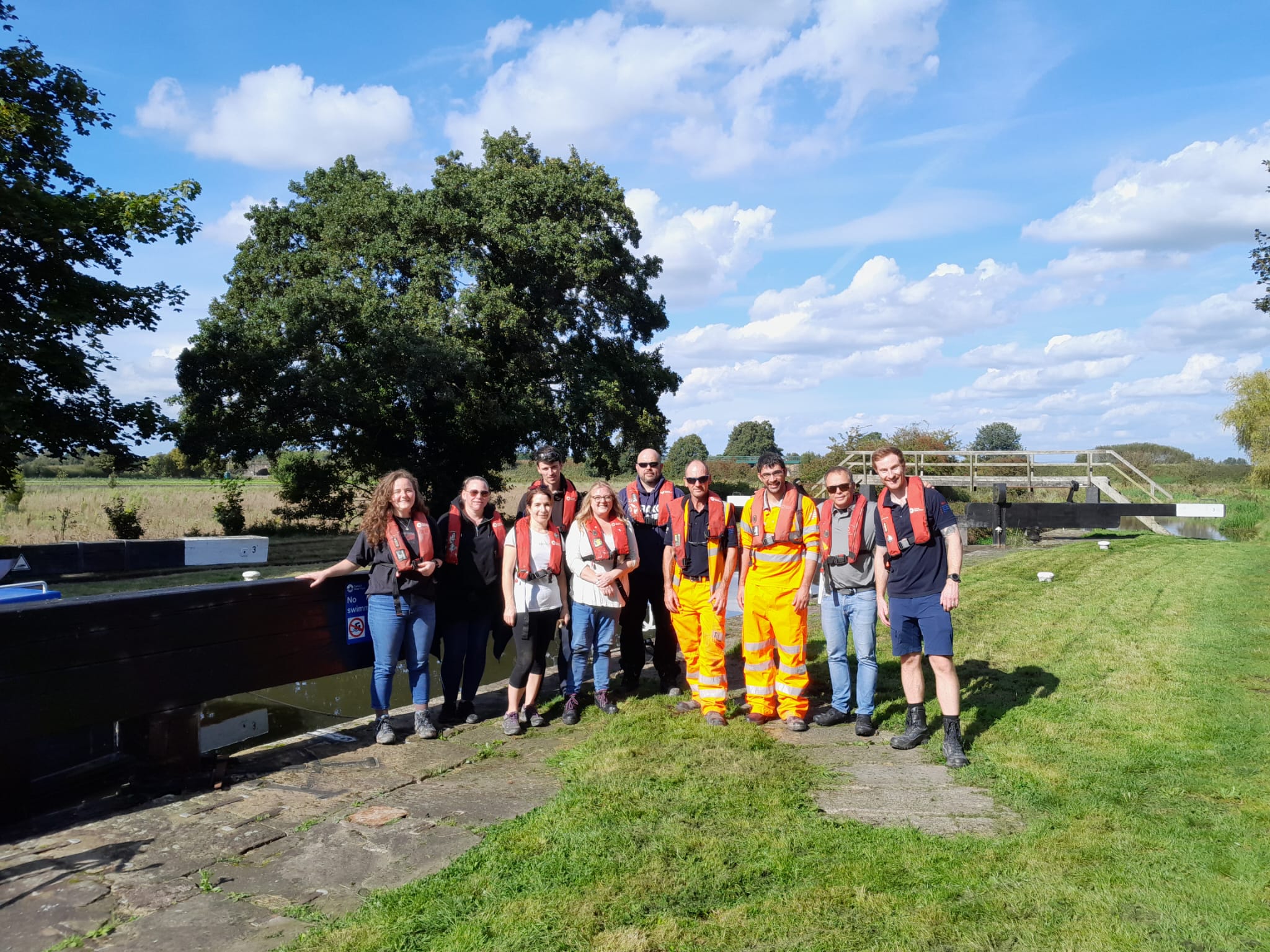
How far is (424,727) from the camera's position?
19.6ft

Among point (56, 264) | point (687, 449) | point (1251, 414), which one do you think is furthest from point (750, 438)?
point (56, 264)

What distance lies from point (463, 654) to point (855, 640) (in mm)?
2774

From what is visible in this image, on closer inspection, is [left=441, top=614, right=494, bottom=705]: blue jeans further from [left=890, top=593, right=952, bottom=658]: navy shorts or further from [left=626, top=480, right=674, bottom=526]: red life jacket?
[left=890, top=593, right=952, bottom=658]: navy shorts

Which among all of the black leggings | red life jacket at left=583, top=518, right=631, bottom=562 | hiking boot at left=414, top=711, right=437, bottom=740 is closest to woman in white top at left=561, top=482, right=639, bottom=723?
red life jacket at left=583, top=518, right=631, bottom=562

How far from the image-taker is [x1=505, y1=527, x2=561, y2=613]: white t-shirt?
6176 millimetres

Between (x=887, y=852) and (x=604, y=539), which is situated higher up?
(x=604, y=539)

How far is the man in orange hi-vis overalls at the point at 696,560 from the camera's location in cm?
644

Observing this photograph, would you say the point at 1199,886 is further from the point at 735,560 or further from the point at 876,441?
the point at 876,441

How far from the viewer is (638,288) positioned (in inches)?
1158

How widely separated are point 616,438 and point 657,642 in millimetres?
20050

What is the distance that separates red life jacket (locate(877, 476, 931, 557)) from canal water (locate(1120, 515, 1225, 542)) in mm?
23860

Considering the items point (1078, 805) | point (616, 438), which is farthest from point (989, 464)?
point (1078, 805)

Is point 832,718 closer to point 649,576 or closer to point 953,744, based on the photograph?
point 953,744

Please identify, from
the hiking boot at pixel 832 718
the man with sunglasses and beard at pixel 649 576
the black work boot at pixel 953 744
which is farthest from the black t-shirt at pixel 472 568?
the black work boot at pixel 953 744
